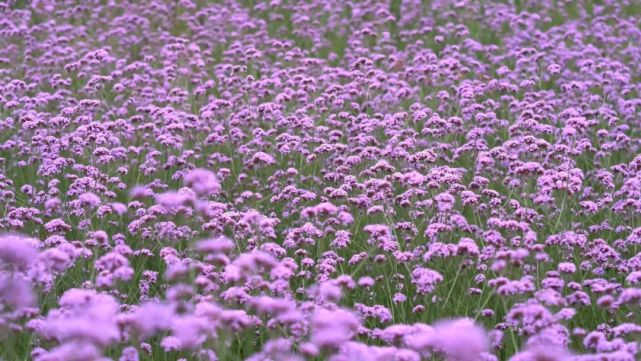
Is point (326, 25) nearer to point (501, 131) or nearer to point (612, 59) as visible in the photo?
point (612, 59)

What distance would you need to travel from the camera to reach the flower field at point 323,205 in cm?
475

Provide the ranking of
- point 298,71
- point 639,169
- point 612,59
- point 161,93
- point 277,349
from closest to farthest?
1. point 277,349
2. point 639,169
3. point 161,93
4. point 298,71
5. point 612,59

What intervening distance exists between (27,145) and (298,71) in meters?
4.08

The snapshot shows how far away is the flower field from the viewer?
15.6 ft

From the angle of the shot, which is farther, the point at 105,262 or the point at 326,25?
the point at 326,25

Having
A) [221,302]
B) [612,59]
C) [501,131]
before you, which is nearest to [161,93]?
[501,131]

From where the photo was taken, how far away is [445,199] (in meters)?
6.43

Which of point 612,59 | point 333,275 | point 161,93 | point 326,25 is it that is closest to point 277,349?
point 333,275

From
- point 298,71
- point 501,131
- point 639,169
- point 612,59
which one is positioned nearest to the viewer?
point 639,169

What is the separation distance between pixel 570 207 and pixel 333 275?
2.88 metres

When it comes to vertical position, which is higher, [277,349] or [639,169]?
[277,349]

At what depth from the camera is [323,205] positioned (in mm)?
5613

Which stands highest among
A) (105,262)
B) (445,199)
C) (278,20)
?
(105,262)

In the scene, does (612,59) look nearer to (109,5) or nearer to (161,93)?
(161,93)
